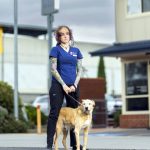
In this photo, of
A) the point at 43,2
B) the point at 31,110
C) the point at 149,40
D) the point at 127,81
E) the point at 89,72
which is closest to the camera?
the point at 43,2

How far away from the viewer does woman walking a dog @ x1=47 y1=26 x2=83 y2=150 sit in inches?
437

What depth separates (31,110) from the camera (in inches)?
1140

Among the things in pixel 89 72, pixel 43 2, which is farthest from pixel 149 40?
pixel 89 72

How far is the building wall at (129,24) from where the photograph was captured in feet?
78.2

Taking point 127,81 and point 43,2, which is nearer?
point 43,2

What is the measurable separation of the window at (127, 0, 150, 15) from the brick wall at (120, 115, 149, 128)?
3.92 m

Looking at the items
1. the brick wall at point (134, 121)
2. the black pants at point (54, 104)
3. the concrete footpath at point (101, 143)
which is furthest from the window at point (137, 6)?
the black pants at point (54, 104)

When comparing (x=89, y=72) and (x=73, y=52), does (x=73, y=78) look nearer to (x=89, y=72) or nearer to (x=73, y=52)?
(x=73, y=52)

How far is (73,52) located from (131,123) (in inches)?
521

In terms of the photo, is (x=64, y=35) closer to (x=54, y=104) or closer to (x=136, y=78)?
(x=54, y=104)

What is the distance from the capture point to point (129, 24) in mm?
24500

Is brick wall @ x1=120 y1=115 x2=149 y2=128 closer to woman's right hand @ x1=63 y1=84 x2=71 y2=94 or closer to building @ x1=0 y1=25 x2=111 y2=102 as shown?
woman's right hand @ x1=63 y1=84 x2=71 y2=94

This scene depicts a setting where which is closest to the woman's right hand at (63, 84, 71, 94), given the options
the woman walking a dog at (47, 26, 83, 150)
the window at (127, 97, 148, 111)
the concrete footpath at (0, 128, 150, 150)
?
the woman walking a dog at (47, 26, 83, 150)

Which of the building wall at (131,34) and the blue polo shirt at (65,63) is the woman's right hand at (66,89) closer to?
the blue polo shirt at (65,63)
